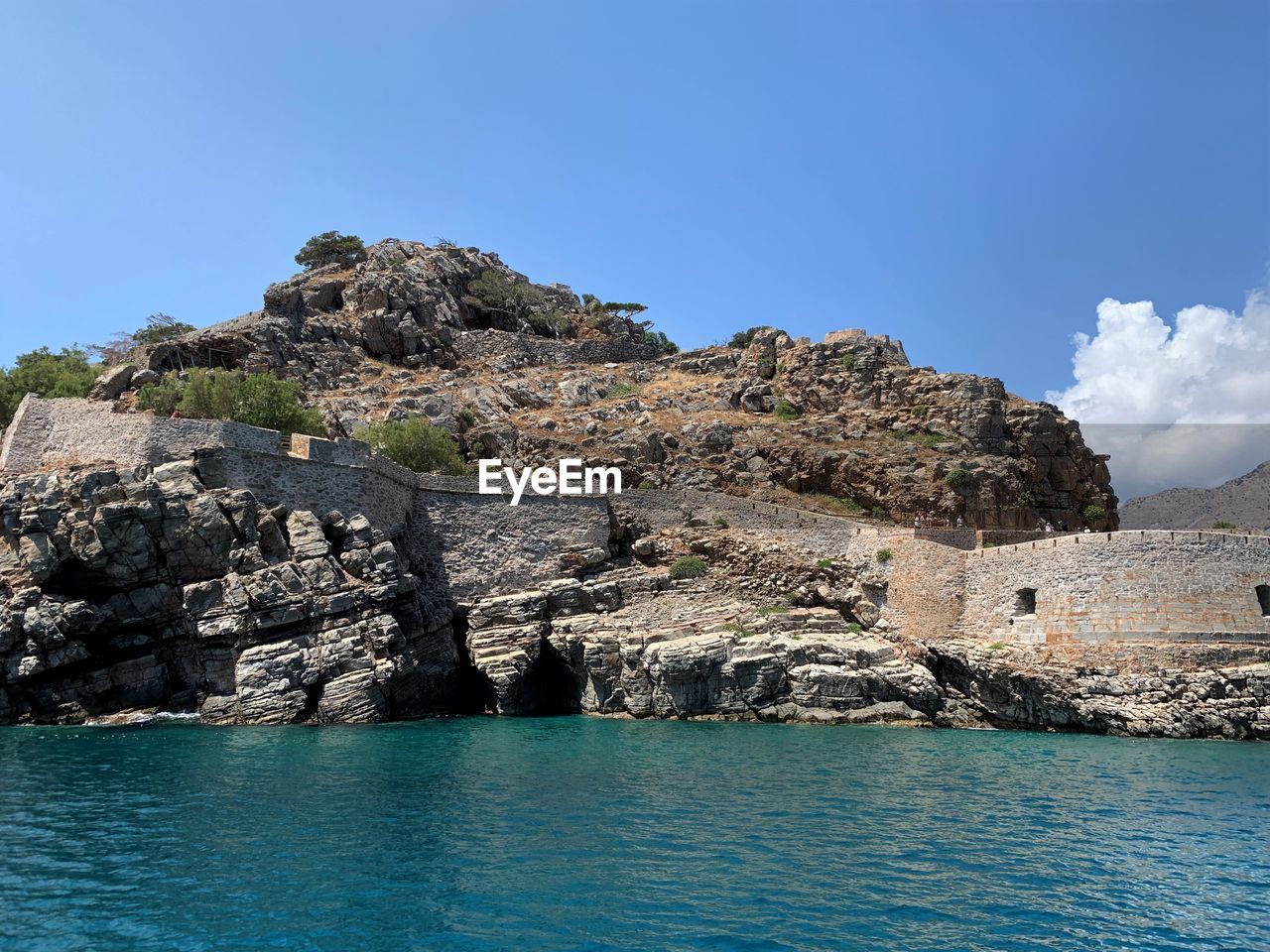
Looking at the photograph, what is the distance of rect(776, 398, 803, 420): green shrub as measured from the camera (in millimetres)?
53688

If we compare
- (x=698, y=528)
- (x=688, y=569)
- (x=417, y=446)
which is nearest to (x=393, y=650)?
(x=688, y=569)

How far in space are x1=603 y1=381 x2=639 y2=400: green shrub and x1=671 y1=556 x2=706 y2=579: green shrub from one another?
926 inches

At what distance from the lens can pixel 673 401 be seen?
5738 centimetres

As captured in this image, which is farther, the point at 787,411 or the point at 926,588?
the point at 787,411

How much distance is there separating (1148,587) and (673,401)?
32297 millimetres

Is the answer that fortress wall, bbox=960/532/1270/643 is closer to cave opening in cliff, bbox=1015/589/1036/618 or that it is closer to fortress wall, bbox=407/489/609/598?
cave opening in cliff, bbox=1015/589/1036/618

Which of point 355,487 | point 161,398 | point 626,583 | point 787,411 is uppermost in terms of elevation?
point 787,411

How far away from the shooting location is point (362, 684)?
93.6 ft

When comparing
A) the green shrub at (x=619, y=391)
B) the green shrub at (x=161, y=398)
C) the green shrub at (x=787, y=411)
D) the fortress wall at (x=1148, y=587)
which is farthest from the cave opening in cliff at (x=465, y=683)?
the green shrub at (x=619, y=391)

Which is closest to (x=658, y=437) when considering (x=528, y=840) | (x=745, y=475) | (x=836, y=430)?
(x=745, y=475)

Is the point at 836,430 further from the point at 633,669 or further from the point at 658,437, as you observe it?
the point at 633,669

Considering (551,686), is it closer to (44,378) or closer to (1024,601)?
(1024,601)

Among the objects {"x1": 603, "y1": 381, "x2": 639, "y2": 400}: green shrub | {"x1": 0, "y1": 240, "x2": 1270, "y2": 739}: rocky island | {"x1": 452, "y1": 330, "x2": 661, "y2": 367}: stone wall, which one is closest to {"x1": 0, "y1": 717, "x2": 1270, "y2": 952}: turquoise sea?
→ {"x1": 0, "y1": 240, "x2": 1270, "y2": 739}: rocky island

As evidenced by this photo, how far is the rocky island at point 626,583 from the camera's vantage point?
28031 mm
